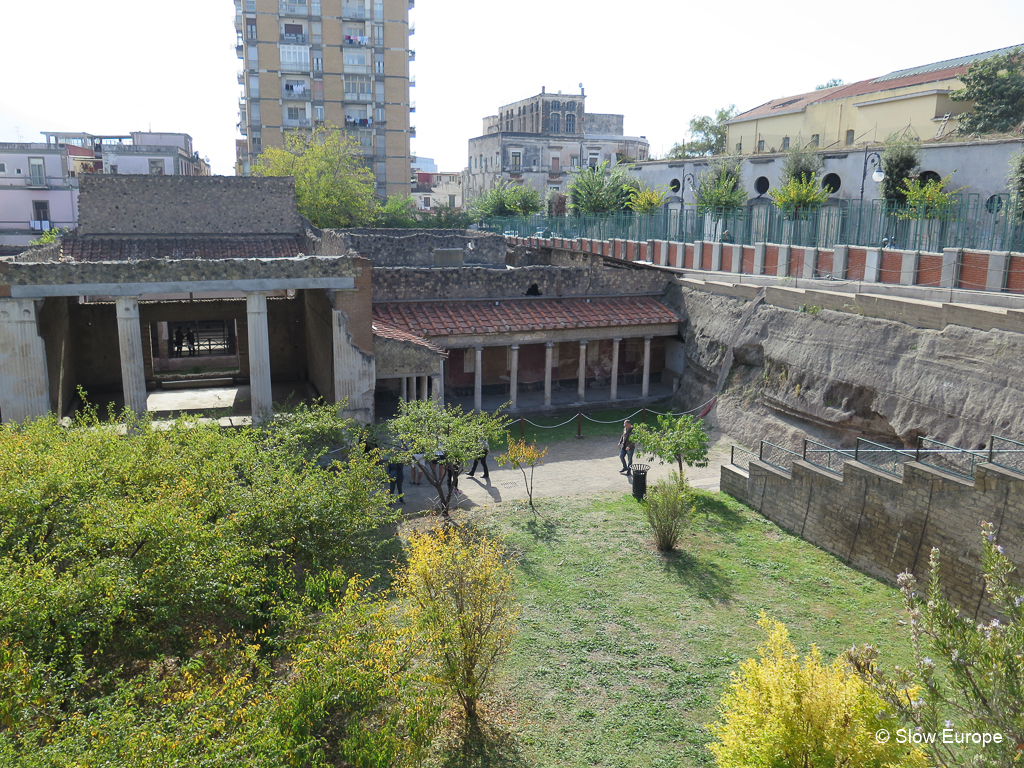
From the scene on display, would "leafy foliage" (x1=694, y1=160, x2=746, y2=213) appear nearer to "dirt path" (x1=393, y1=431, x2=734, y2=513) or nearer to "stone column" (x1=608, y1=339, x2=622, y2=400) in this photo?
"stone column" (x1=608, y1=339, x2=622, y2=400)

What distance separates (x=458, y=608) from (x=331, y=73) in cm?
7035

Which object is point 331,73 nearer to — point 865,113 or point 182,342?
point 865,113

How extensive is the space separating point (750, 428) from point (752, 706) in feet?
54.8

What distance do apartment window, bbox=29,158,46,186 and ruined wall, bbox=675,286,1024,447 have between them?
54.6 meters

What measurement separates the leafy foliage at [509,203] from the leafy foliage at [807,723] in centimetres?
5570

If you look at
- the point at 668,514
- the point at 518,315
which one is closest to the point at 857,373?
the point at 668,514

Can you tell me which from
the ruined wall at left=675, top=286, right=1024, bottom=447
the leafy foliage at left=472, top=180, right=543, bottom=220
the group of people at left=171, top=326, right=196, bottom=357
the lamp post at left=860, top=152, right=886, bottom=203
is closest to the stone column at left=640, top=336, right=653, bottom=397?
the ruined wall at left=675, top=286, right=1024, bottom=447

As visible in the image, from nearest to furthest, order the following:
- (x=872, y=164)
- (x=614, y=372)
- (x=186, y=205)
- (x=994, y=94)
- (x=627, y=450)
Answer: (x=627, y=450) → (x=614, y=372) → (x=186, y=205) → (x=872, y=164) → (x=994, y=94)

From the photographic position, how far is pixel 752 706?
7844mm

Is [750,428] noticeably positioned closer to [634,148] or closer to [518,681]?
[518,681]

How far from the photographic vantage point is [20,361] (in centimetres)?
1866

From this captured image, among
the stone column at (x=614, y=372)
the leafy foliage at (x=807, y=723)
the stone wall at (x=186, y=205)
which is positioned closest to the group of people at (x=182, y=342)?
the stone wall at (x=186, y=205)

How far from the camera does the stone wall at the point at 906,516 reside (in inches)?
533

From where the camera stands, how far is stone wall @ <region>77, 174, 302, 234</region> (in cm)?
2983
